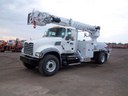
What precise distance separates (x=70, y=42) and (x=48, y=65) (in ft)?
7.20

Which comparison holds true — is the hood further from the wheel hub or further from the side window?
the wheel hub

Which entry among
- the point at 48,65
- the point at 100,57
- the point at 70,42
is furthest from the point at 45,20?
the point at 100,57

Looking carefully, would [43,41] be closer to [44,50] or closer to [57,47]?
[44,50]

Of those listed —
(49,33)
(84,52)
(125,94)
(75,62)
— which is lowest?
(125,94)

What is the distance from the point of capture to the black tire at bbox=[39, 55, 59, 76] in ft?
22.3

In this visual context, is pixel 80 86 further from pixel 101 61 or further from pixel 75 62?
pixel 101 61

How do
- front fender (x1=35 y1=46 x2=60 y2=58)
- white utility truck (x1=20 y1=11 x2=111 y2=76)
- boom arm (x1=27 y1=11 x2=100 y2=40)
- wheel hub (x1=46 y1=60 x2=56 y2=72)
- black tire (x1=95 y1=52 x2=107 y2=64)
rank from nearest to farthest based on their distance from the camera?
front fender (x1=35 y1=46 x2=60 y2=58) → white utility truck (x1=20 y1=11 x2=111 y2=76) → wheel hub (x1=46 y1=60 x2=56 y2=72) → boom arm (x1=27 y1=11 x2=100 y2=40) → black tire (x1=95 y1=52 x2=107 y2=64)

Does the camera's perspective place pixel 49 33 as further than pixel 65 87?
Yes

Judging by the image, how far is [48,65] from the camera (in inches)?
278

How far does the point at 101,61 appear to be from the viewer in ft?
35.8

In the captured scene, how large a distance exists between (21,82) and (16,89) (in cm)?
85

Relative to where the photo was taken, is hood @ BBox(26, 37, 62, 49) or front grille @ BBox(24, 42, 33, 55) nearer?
hood @ BBox(26, 37, 62, 49)

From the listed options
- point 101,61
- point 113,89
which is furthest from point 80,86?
point 101,61

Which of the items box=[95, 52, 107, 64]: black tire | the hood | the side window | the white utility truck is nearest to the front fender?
the white utility truck
